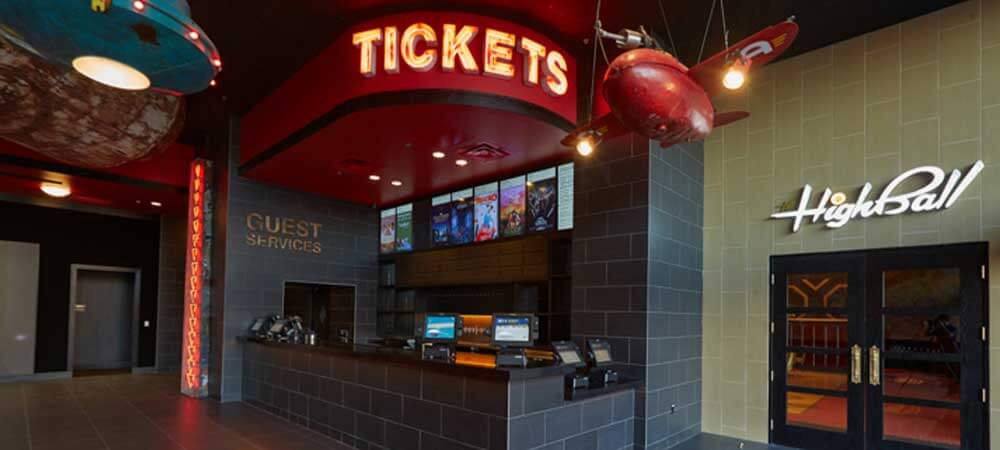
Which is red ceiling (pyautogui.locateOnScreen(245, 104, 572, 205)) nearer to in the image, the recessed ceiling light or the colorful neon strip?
the colorful neon strip

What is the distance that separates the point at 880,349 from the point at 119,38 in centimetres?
636

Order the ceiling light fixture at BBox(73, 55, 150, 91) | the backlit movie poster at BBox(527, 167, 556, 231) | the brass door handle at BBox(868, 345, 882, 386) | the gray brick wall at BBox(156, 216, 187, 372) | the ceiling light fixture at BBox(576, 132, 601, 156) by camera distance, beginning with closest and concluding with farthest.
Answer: the ceiling light fixture at BBox(73, 55, 150, 91)
the ceiling light fixture at BBox(576, 132, 601, 156)
the brass door handle at BBox(868, 345, 882, 386)
the backlit movie poster at BBox(527, 167, 556, 231)
the gray brick wall at BBox(156, 216, 187, 372)

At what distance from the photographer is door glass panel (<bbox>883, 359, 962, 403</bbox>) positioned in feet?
16.9

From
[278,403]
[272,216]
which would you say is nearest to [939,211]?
[278,403]

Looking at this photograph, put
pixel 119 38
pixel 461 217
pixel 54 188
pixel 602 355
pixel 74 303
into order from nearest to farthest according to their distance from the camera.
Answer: pixel 119 38 → pixel 602 355 → pixel 461 217 → pixel 54 188 → pixel 74 303

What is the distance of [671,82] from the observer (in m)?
2.58

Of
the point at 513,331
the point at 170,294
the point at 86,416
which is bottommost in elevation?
the point at 86,416

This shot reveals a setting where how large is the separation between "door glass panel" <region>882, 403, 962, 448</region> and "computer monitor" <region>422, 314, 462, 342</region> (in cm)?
412

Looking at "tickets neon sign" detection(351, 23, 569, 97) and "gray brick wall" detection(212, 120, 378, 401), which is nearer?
"tickets neon sign" detection(351, 23, 569, 97)

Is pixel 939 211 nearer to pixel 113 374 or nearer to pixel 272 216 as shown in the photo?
pixel 272 216

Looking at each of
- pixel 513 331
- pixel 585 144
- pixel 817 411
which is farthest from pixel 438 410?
pixel 817 411

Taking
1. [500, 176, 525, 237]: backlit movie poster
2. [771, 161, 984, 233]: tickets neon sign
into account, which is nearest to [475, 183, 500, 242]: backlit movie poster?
[500, 176, 525, 237]: backlit movie poster

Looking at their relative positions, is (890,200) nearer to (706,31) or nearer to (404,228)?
(706,31)

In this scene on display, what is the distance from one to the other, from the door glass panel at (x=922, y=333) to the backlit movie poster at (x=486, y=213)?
176 inches
